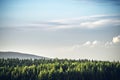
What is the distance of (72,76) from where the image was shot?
36.5m

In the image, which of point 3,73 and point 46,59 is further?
point 46,59

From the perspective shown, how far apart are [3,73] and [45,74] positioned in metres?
6.42

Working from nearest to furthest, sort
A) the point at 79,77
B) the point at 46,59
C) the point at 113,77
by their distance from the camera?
1. the point at 79,77
2. the point at 113,77
3. the point at 46,59

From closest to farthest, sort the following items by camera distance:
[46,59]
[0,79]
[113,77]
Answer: [0,79] < [113,77] < [46,59]

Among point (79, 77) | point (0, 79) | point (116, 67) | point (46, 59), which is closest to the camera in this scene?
point (0, 79)

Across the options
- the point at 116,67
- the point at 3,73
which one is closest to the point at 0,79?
the point at 3,73

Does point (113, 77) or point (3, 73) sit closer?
point (3, 73)

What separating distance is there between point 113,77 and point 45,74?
462 inches

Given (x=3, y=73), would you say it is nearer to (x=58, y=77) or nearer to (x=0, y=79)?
(x=0, y=79)

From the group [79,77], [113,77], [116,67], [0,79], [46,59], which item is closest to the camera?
[0,79]

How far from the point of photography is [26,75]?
36.8 metres

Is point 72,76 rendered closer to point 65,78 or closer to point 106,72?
point 65,78

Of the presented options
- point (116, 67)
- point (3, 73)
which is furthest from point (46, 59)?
point (3, 73)

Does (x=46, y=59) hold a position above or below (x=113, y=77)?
above
